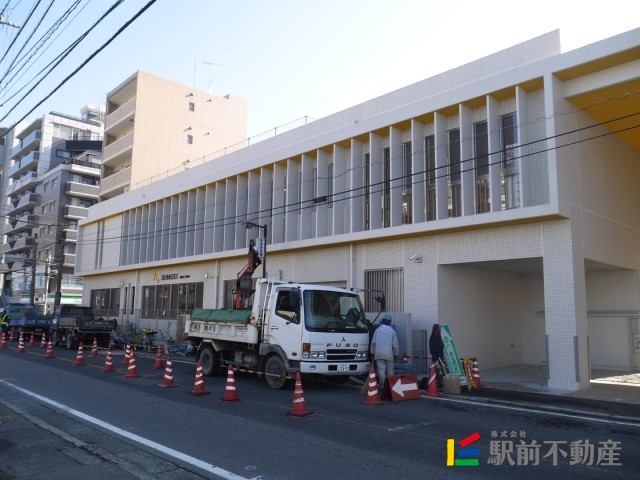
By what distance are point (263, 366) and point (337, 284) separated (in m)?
7.96

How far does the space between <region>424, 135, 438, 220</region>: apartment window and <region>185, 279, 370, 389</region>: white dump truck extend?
5.74 m

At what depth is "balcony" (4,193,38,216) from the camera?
6271 centimetres

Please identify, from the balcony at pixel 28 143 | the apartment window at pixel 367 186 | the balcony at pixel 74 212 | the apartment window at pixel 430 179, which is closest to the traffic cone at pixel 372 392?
the apartment window at pixel 430 179

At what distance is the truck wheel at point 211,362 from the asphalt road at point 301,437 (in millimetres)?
2652

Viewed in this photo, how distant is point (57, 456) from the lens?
6727 millimetres

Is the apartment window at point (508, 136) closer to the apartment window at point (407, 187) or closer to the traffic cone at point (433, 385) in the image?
the apartment window at point (407, 187)

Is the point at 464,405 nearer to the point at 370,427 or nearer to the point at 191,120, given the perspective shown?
the point at 370,427

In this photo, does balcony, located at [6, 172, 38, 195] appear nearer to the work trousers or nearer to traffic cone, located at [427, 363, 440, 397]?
the work trousers

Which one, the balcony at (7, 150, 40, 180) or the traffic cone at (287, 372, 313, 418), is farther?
the balcony at (7, 150, 40, 180)

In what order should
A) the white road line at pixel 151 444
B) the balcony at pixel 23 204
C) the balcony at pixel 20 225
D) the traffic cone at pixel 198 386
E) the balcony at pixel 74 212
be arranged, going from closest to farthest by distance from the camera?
1. the white road line at pixel 151 444
2. the traffic cone at pixel 198 386
3. the balcony at pixel 74 212
4. the balcony at pixel 20 225
5. the balcony at pixel 23 204

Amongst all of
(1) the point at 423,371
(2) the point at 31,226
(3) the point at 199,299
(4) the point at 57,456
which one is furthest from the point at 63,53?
(2) the point at 31,226

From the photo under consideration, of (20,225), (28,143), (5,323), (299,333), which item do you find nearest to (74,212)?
(20,225)

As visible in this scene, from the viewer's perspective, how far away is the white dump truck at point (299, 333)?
12.4m

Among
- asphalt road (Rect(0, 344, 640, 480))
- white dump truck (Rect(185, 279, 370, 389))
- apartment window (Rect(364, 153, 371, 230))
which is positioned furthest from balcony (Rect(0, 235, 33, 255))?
asphalt road (Rect(0, 344, 640, 480))
